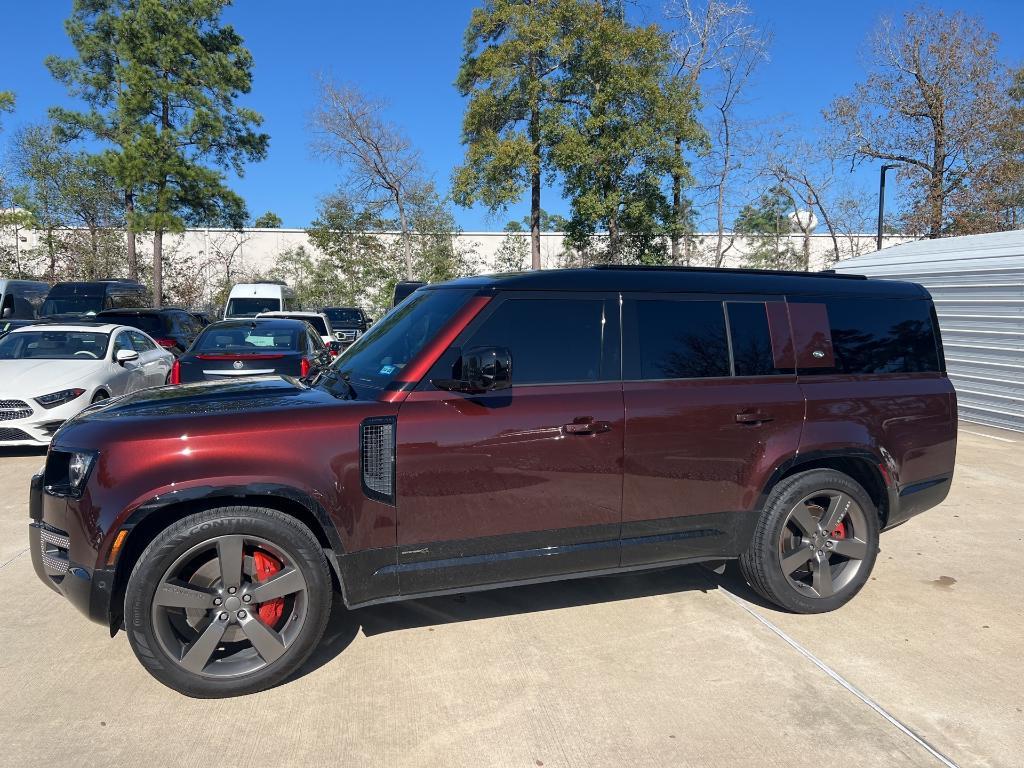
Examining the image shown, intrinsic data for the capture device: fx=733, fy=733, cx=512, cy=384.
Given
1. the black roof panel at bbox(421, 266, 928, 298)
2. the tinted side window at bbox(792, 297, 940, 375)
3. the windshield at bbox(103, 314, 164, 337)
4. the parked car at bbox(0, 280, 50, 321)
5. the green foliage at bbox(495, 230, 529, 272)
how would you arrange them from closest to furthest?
1. the black roof panel at bbox(421, 266, 928, 298)
2. the tinted side window at bbox(792, 297, 940, 375)
3. the windshield at bbox(103, 314, 164, 337)
4. the parked car at bbox(0, 280, 50, 321)
5. the green foliage at bbox(495, 230, 529, 272)

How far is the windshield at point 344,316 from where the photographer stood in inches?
1148

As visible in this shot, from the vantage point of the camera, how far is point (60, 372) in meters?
8.68

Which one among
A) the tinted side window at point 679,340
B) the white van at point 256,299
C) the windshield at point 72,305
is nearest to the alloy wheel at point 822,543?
the tinted side window at point 679,340

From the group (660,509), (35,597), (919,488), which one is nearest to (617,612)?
(660,509)

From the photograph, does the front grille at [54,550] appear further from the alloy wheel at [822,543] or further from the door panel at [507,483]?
the alloy wheel at [822,543]

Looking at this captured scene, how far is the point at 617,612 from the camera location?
4.33 meters

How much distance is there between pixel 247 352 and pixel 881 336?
23.2ft

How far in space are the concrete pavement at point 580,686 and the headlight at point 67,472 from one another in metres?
0.95

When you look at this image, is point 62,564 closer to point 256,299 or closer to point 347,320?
point 256,299

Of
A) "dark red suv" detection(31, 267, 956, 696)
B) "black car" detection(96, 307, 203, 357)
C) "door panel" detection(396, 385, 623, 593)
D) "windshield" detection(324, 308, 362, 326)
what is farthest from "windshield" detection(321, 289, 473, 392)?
"windshield" detection(324, 308, 362, 326)

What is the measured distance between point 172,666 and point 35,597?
6.09 feet

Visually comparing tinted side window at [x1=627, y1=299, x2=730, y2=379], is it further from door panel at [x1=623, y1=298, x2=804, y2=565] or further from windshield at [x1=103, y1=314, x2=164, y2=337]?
windshield at [x1=103, y1=314, x2=164, y2=337]

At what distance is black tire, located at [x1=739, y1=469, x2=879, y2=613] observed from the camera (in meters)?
4.19

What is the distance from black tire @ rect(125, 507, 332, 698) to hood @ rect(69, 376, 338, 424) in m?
0.50
